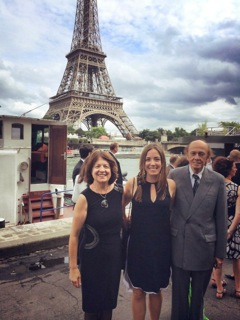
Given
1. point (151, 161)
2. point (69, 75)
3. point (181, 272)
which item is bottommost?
point (181, 272)

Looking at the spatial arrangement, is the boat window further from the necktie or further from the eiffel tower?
the eiffel tower

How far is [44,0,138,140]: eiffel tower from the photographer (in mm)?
59906

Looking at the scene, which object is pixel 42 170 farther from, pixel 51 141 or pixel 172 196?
pixel 172 196

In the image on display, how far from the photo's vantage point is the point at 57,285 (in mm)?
4121

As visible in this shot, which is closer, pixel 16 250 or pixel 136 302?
pixel 136 302

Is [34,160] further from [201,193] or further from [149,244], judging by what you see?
[201,193]

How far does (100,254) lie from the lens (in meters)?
2.49

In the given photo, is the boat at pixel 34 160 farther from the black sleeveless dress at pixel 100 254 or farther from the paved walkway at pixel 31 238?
the black sleeveless dress at pixel 100 254

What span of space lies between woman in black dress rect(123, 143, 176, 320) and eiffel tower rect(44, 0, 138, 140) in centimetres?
5582

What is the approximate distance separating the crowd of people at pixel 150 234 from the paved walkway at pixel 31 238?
302cm

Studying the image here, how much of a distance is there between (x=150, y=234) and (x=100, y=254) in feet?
1.60

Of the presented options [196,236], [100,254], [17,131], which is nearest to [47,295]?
[100,254]

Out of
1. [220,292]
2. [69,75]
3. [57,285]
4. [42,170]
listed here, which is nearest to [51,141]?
[42,170]

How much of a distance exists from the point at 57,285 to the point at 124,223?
79.5 inches
